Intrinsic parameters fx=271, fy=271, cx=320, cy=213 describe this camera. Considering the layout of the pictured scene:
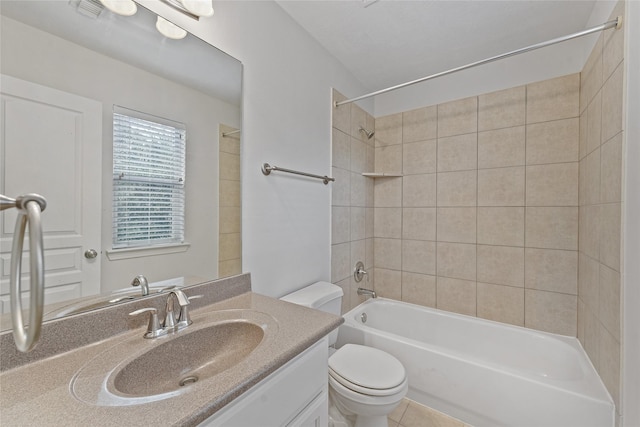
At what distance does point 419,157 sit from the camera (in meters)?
2.39

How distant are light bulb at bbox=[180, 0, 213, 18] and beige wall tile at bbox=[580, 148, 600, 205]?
2045 millimetres

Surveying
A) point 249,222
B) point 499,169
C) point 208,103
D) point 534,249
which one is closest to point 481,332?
point 534,249

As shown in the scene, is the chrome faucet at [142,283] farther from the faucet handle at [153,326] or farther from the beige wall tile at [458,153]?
the beige wall tile at [458,153]

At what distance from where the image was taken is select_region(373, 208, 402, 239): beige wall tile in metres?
2.49

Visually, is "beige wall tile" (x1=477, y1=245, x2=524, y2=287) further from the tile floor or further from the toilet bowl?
the toilet bowl

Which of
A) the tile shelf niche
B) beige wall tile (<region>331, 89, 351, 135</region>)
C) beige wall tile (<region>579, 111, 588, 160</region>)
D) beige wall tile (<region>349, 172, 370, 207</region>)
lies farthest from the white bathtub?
beige wall tile (<region>331, 89, 351, 135</region>)

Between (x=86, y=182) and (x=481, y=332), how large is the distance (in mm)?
2501

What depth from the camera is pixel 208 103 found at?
1232mm

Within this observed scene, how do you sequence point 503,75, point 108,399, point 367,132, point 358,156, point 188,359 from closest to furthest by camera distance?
point 108,399, point 188,359, point 503,75, point 358,156, point 367,132

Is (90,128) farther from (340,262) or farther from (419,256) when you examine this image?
(419,256)

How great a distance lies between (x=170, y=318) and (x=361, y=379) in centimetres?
95

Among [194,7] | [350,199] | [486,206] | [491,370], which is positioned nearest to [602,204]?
[486,206]

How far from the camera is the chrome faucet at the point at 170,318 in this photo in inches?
35.3

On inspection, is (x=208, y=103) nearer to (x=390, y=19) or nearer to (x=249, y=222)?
(x=249, y=222)
